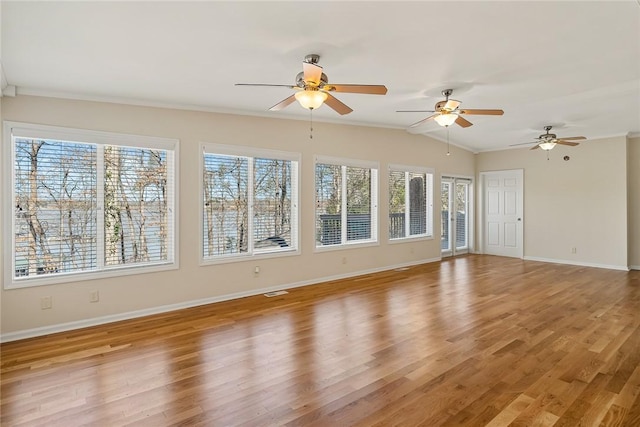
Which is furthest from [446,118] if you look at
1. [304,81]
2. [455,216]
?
[455,216]

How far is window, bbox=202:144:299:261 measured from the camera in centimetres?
455

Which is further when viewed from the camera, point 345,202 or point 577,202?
point 577,202

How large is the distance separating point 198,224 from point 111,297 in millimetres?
1281

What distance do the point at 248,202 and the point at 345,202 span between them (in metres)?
1.88

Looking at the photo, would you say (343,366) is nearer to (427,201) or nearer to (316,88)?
(316,88)

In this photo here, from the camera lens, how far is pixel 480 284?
5.47m

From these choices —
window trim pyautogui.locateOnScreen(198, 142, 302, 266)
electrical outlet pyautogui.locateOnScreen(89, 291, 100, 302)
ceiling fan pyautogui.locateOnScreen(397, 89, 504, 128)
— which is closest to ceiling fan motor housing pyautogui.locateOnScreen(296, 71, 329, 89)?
ceiling fan pyautogui.locateOnScreen(397, 89, 504, 128)

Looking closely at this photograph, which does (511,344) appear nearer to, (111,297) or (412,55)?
(412,55)

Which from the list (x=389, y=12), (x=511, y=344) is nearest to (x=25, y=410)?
(x=389, y=12)

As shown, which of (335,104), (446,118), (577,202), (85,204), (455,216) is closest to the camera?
(335,104)

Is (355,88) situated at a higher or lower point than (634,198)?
higher

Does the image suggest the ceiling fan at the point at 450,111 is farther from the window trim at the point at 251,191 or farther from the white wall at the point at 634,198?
the white wall at the point at 634,198

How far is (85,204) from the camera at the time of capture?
145 inches

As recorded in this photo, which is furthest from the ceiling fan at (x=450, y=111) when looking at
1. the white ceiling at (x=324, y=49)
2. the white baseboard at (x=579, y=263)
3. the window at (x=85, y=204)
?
the white baseboard at (x=579, y=263)
